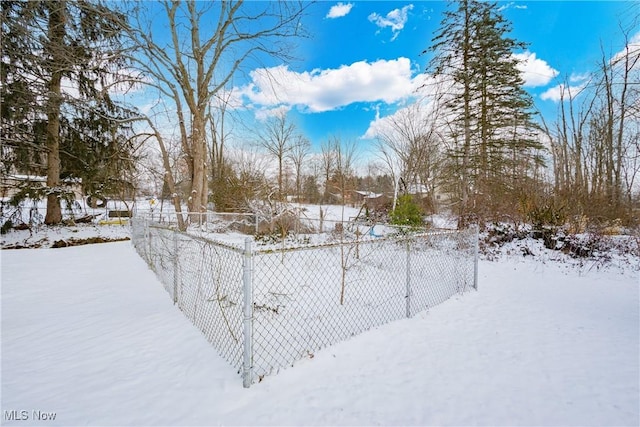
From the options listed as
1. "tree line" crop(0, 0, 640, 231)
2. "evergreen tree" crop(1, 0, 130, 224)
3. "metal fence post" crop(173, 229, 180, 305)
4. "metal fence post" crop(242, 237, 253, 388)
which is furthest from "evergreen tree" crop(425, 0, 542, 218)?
"evergreen tree" crop(1, 0, 130, 224)

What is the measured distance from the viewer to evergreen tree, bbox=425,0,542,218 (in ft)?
35.6

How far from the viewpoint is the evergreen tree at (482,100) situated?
35.6 feet

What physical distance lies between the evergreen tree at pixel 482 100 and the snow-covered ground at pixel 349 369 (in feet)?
25.2

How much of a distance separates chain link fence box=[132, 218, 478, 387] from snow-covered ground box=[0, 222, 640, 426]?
21 cm

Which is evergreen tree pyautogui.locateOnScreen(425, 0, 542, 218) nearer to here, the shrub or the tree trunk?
the shrub

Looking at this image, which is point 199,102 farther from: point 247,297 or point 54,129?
point 247,297

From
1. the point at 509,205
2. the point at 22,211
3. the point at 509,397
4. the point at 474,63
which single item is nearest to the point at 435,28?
the point at 474,63

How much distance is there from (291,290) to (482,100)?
11544 mm

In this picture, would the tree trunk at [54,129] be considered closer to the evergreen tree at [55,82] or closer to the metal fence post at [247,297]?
the evergreen tree at [55,82]

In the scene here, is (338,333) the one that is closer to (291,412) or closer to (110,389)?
(291,412)

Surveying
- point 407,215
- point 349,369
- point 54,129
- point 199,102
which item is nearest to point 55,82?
point 54,129

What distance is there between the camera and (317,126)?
26.0m

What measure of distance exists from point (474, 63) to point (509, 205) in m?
5.90

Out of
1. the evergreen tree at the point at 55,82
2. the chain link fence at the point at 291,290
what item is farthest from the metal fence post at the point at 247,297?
the evergreen tree at the point at 55,82
